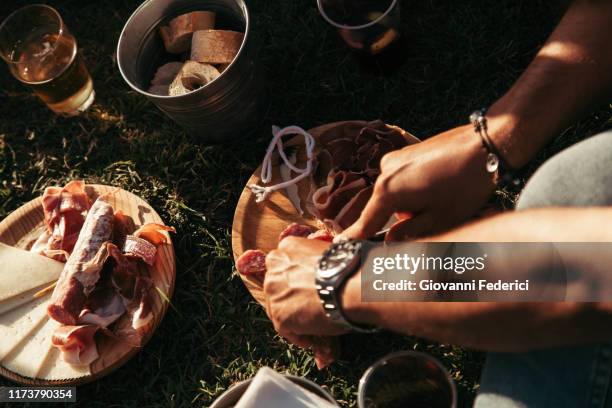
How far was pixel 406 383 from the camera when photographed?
84.3 inches

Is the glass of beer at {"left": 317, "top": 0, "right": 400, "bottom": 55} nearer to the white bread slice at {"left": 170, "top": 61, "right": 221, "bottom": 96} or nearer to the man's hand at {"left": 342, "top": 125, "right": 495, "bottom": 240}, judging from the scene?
the white bread slice at {"left": 170, "top": 61, "right": 221, "bottom": 96}

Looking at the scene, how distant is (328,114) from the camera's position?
9.75ft

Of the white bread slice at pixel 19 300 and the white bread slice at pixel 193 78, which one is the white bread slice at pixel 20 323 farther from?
the white bread slice at pixel 193 78

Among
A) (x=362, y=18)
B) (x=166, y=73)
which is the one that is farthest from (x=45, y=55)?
(x=362, y=18)

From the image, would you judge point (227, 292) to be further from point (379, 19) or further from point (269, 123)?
point (379, 19)

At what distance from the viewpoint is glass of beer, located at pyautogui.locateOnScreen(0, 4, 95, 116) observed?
118 inches

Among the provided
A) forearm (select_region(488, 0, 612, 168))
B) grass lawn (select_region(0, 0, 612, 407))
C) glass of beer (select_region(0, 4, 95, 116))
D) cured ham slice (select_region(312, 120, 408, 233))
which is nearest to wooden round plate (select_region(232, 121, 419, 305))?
cured ham slice (select_region(312, 120, 408, 233))

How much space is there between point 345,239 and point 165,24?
1.43m

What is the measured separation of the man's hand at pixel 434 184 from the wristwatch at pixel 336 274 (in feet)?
0.63

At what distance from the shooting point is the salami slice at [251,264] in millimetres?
2406

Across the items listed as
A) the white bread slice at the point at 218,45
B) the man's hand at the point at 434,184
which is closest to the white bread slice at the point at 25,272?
the white bread slice at the point at 218,45

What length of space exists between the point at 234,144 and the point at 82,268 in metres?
0.91

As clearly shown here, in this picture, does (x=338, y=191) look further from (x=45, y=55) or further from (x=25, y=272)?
(x=45, y=55)

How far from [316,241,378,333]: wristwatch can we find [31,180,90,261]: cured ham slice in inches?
49.3
